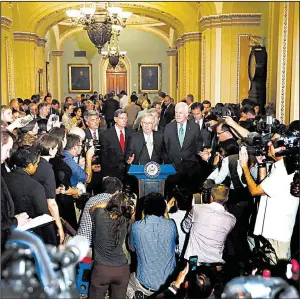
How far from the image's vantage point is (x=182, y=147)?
6152 millimetres

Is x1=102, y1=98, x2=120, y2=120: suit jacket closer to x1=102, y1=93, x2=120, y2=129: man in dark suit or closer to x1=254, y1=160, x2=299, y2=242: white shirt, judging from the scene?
x1=102, y1=93, x2=120, y2=129: man in dark suit

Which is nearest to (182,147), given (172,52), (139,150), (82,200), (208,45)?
(139,150)

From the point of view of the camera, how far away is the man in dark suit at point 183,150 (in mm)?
6090

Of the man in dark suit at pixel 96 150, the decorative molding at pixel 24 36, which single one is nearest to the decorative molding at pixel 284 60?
the man in dark suit at pixel 96 150

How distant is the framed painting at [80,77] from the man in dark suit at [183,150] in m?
18.8

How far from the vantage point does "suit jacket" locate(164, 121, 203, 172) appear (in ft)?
20.1

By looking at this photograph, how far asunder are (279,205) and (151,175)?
127 cm

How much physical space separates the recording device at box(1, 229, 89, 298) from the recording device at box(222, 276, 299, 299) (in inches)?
23.2

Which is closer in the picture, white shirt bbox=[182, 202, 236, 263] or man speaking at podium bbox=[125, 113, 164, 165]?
white shirt bbox=[182, 202, 236, 263]

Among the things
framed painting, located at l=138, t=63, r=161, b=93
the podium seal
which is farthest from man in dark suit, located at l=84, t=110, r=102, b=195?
framed painting, located at l=138, t=63, r=161, b=93

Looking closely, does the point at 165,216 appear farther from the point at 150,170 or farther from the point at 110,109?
the point at 110,109

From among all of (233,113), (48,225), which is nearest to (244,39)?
(233,113)

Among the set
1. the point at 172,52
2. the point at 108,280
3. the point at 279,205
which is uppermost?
the point at 172,52

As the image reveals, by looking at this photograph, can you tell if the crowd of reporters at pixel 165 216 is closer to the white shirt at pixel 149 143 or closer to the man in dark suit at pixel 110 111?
the white shirt at pixel 149 143
